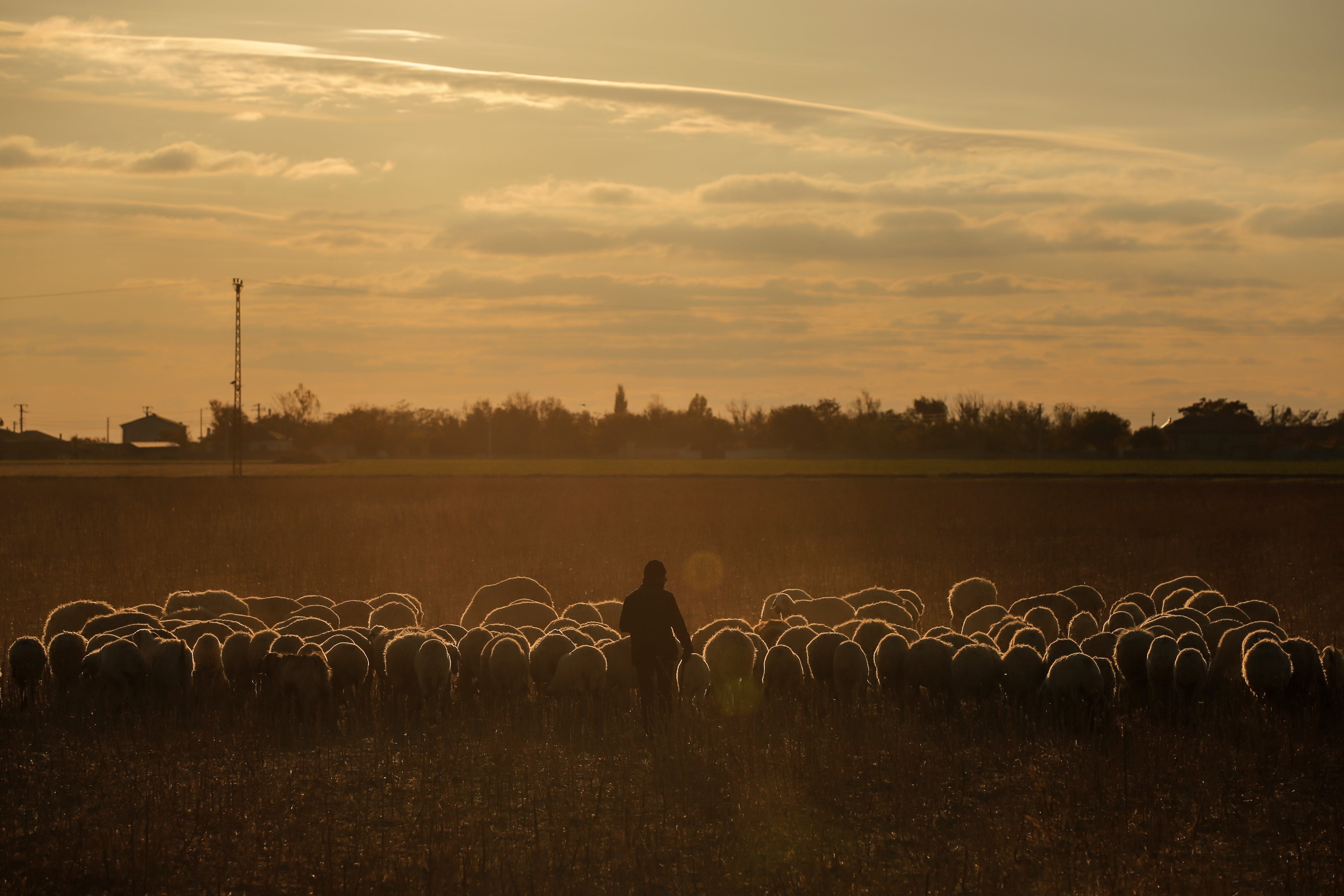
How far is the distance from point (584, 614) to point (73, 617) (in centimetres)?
573

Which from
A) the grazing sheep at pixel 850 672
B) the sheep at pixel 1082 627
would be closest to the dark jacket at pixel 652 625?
the grazing sheep at pixel 850 672

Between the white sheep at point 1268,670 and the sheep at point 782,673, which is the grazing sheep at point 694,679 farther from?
the white sheep at point 1268,670

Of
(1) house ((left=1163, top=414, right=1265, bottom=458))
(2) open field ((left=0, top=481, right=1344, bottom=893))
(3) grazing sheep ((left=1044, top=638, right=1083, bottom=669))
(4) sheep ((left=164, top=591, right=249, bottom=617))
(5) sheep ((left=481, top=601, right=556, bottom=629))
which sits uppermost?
(1) house ((left=1163, top=414, right=1265, bottom=458))

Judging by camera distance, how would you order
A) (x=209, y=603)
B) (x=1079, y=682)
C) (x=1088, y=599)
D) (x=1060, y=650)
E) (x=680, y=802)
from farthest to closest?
(x=1088, y=599)
(x=209, y=603)
(x=1060, y=650)
(x=1079, y=682)
(x=680, y=802)

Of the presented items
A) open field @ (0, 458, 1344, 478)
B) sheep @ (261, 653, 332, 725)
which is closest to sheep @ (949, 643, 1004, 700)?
sheep @ (261, 653, 332, 725)

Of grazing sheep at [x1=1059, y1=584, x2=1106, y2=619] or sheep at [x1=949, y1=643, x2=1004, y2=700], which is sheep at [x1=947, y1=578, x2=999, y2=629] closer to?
grazing sheep at [x1=1059, y1=584, x2=1106, y2=619]

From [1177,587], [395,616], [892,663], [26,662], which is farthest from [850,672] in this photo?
[1177,587]

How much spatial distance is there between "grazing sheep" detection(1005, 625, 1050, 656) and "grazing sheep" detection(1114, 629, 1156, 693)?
0.68m

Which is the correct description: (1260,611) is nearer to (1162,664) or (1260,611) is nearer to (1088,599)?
(1088,599)

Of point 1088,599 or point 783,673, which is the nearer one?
point 783,673

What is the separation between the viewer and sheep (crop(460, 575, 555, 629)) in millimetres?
14594

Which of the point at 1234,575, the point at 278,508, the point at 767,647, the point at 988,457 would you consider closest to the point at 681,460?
the point at 988,457

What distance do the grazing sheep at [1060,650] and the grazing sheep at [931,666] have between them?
95cm

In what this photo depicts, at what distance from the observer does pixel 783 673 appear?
1079 centimetres
